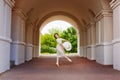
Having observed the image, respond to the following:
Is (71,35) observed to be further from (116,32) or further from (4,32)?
(4,32)

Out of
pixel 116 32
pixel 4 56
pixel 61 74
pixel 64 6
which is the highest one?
pixel 64 6

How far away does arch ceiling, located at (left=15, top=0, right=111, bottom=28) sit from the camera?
1680 centimetres

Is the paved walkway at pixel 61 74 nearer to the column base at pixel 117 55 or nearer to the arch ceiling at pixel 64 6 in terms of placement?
the column base at pixel 117 55

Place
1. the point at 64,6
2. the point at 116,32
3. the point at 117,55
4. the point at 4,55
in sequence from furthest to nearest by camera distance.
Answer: the point at 64,6, the point at 116,32, the point at 117,55, the point at 4,55

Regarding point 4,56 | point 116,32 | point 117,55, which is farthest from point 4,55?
point 116,32

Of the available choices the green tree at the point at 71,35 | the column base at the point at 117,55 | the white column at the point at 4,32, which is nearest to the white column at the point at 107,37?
the column base at the point at 117,55

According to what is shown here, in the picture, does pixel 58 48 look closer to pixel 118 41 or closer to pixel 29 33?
A: pixel 118 41

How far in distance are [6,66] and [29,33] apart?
38.0 ft

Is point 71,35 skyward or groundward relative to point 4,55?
skyward

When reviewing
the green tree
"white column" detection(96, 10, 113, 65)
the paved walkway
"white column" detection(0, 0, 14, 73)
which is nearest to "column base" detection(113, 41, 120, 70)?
the paved walkway

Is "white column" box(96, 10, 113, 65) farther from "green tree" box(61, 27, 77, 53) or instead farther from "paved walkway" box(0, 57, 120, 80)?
"green tree" box(61, 27, 77, 53)

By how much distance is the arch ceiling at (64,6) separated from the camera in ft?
55.1

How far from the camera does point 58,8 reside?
2953cm

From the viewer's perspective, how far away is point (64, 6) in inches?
1101
